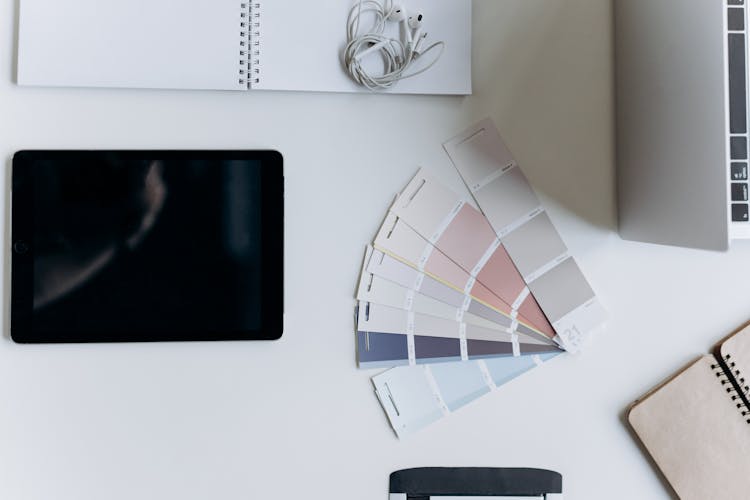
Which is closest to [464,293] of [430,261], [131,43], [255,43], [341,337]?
[430,261]

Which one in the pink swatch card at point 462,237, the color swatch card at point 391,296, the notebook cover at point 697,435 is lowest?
the notebook cover at point 697,435

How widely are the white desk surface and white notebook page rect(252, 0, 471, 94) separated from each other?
0.02 meters

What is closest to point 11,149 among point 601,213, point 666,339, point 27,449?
point 27,449

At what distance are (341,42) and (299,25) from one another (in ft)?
0.21

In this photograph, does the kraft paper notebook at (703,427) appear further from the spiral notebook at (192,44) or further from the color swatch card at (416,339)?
the spiral notebook at (192,44)

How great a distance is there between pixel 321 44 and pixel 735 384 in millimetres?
759

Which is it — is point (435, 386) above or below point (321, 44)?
below

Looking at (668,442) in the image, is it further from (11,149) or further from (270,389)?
(11,149)

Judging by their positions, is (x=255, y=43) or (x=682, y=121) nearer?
(x=682, y=121)

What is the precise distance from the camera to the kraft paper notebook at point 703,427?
2.64 feet

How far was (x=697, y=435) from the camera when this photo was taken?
31.8 inches

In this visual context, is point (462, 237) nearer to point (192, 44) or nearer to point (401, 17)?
point (401, 17)

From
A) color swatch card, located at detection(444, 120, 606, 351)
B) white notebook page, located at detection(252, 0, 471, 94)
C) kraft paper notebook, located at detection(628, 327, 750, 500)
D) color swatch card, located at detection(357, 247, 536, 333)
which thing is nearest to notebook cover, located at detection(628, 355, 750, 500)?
kraft paper notebook, located at detection(628, 327, 750, 500)

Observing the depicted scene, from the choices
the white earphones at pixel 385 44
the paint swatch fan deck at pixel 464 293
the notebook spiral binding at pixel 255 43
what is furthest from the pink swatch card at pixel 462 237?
the notebook spiral binding at pixel 255 43
